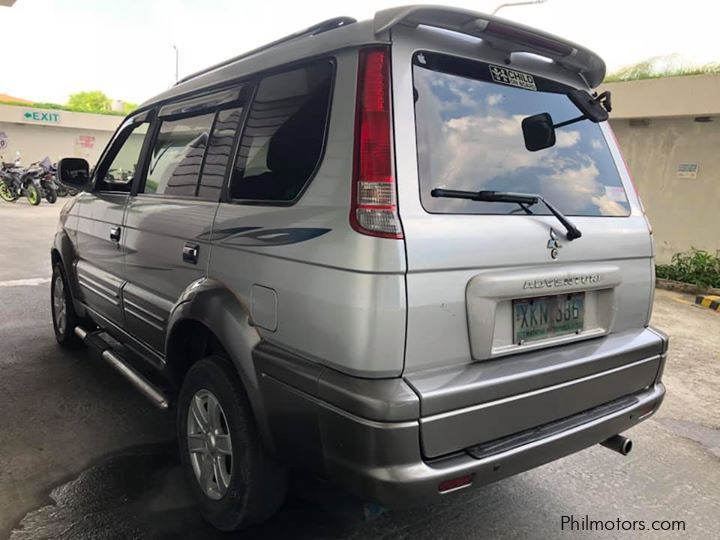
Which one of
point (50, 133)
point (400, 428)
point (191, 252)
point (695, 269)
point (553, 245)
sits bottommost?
point (695, 269)

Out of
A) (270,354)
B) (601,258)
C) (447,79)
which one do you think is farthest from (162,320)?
(601,258)

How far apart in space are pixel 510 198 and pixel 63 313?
4012mm

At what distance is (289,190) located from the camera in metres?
2.05

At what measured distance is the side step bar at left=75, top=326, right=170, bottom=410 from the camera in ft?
9.29

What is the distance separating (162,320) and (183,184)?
0.69 metres

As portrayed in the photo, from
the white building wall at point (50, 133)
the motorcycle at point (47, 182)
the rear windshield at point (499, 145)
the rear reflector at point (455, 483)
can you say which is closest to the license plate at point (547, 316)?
the rear windshield at point (499, 145)

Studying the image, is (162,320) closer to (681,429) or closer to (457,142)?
(457,142)

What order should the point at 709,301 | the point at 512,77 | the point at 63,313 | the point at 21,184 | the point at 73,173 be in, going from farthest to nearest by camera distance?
1. the point at 21,184
2. the point at 709,301
3. the point at 63,313
4. the point at 73,173
5. the point at 512,77

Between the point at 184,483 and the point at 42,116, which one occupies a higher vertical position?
the point at 42,116

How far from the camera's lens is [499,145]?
2127 millimetres

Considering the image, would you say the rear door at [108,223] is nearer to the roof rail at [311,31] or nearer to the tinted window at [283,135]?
the roof rail at [311,31]

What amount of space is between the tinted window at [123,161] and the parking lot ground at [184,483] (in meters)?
1.39

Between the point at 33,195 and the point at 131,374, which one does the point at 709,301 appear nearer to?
the point at 131,374

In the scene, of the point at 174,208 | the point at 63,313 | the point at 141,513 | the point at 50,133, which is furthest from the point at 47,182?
the point at 141,513
